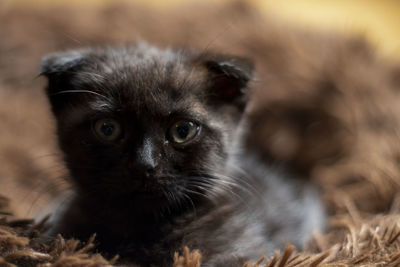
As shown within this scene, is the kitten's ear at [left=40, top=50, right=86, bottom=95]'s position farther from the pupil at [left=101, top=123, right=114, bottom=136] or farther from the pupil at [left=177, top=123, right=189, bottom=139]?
the pupil at [left=177, top=123, right=189, bottom=139]

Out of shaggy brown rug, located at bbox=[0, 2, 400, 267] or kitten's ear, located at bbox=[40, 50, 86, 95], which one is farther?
shaggy brown rug, located at bbox=[0, 2, 400, 267]

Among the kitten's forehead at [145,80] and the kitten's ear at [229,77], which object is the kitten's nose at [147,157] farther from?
the kitten's ear at [229,77]

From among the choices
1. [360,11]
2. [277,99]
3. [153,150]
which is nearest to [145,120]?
[153,150]

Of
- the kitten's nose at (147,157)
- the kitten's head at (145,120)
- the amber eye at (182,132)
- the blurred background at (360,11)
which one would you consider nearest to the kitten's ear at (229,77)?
the kitten's head at (145,120)

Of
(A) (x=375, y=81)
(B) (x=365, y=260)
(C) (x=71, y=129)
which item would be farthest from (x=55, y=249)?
(A) (x=375, y=81)

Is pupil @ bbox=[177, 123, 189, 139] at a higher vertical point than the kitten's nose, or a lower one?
higher

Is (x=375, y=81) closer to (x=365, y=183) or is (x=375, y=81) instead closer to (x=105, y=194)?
(x=365, y=183)

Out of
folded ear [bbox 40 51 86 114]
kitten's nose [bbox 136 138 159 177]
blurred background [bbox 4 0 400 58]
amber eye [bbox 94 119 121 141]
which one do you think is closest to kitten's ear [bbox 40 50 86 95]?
folded ear [bbox 40 51 86 114]
